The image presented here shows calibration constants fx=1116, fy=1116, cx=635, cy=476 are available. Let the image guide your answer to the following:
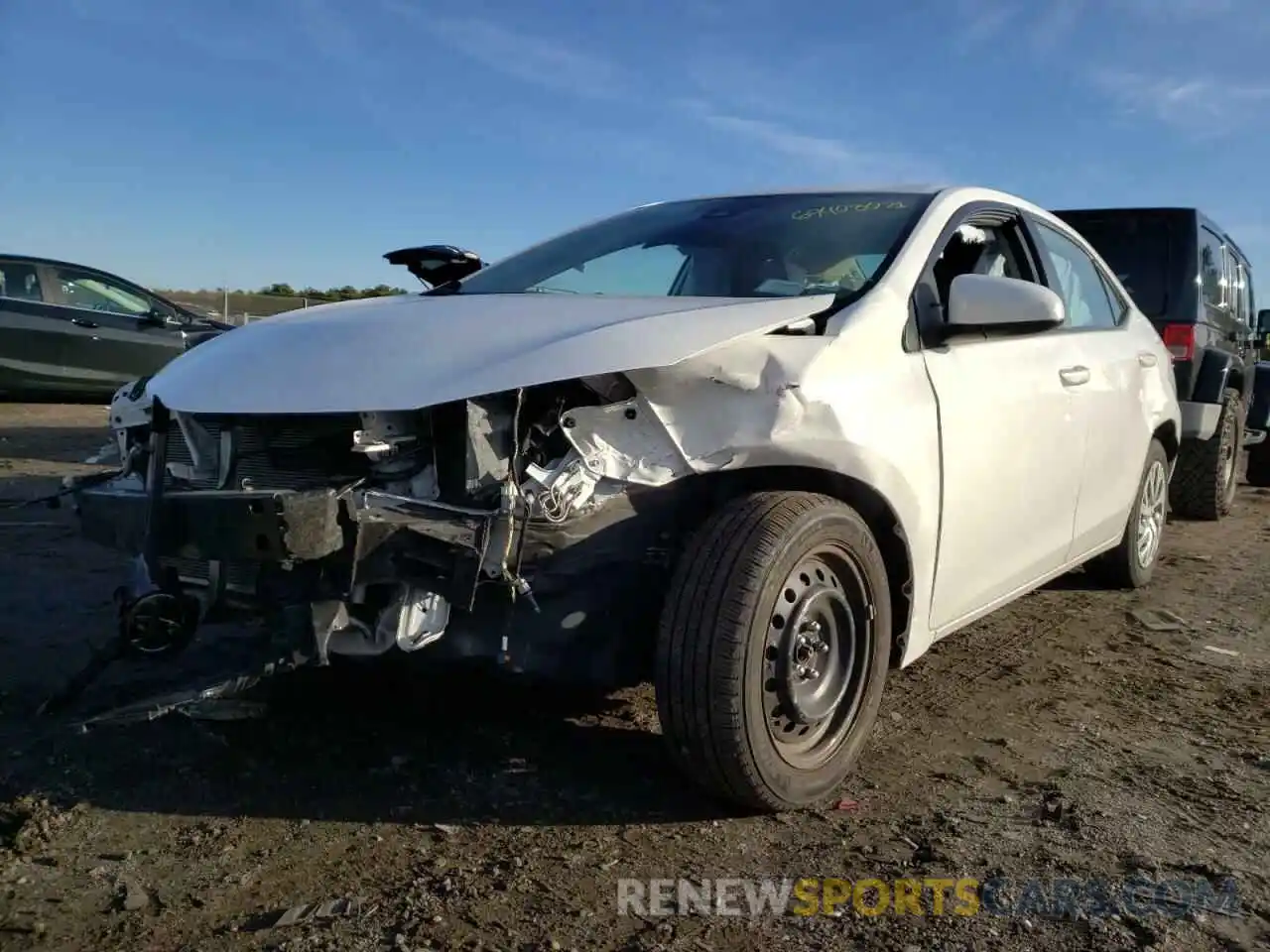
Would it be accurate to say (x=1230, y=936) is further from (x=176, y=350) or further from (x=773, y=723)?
(x=176, y=350)

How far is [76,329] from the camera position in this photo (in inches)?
411

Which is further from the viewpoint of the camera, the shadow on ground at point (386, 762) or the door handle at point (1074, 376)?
the door handle at point (1074, 376)

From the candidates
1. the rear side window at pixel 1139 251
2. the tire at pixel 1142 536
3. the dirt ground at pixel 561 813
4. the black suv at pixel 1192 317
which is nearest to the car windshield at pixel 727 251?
the dirt ground at pixel 561 813

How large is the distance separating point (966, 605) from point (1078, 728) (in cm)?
52

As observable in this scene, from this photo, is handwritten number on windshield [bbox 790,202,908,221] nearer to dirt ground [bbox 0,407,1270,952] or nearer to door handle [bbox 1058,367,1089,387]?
door handle [bbox 1058,367,1089,387]

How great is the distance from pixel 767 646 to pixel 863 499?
1.80 ft

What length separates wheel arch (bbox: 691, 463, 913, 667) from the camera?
284cm

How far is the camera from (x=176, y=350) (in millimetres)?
10961

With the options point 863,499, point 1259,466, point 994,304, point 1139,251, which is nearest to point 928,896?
point 863,499

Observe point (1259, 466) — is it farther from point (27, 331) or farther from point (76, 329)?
point (27, 331)

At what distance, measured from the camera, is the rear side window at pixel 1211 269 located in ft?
24.1

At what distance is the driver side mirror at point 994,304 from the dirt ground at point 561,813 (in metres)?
1.23

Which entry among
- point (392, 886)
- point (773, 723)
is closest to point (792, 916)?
point (773, 723)

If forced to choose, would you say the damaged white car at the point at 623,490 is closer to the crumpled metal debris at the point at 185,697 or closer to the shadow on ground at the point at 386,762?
the crumpled metal debris at the point at 185,697
